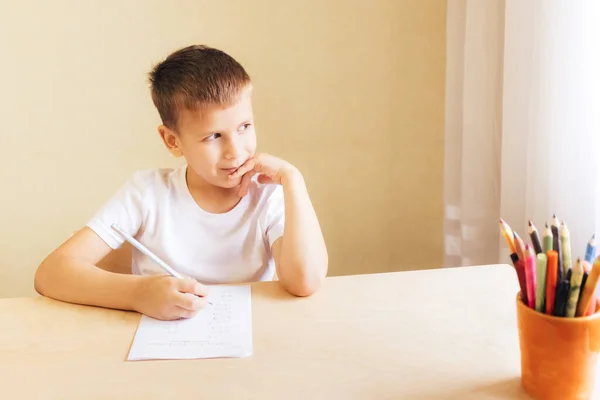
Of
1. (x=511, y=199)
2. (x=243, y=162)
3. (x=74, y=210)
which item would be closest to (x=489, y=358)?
(x=243, y=162)

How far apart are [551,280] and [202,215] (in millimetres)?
779

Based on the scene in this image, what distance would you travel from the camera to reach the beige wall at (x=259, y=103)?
187 cm

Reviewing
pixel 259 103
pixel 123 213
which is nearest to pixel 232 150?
pixel 123 213

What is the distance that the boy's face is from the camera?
1.16 m

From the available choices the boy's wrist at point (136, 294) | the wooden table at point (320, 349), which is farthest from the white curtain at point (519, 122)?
the boy's wrist at point (136, 294)

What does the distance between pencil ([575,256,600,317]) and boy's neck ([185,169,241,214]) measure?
2.55ft

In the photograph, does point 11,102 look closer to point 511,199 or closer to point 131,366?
point 131,366

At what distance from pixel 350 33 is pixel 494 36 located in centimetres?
49

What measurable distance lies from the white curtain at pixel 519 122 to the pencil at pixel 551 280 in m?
0.64

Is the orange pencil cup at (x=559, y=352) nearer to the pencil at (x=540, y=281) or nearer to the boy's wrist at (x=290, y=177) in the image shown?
the pencil at (x=540, y=281)

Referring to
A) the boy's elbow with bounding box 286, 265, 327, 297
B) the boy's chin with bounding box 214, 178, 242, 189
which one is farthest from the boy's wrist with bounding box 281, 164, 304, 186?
the boy's elbow with bounding box 286, 265, 327, 297

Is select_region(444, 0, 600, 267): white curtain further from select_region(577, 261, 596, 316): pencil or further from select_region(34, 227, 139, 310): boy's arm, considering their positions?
select_region(34, 227, 139, 310): boy's arm

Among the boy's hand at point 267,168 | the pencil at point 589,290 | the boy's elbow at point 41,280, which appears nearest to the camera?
the pencil at point 589,290

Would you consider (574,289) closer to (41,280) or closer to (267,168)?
(267,168)
